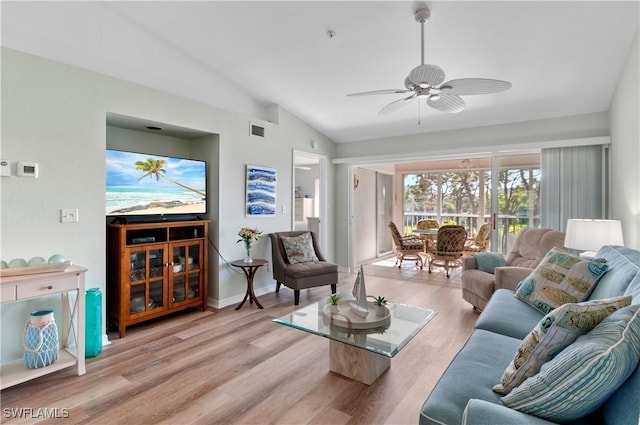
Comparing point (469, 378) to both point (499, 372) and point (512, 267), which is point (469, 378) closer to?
point (499, 372)

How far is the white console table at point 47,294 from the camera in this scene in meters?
2.12

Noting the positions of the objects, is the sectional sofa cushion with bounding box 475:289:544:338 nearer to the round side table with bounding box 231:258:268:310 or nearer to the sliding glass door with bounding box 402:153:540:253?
the sliding glass door with bounding box 402:153:540:253

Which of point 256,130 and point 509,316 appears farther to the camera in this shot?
point 256,130

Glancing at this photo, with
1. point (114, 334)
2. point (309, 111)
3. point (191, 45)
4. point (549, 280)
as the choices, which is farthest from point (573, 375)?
point (309, 111)

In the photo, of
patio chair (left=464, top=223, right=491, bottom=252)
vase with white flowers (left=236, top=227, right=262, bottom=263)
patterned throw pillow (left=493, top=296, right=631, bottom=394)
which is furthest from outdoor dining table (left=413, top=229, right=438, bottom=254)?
patterned throw pillow (left=493, top=296, right=631, bottom=394)

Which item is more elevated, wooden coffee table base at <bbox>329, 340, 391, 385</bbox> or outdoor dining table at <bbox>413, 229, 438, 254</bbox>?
outdoor dining table at <bbox>413, 229, 438, 254</bbox>

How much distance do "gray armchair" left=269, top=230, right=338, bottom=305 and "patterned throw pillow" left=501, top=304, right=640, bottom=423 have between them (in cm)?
309

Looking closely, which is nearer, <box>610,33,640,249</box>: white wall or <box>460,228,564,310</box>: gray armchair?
<box>610,33,640,249</box>: white wall

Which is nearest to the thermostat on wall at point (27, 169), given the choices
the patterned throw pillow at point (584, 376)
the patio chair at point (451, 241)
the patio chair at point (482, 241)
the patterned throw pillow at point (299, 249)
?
the patterned throw pillow at point (299, 249)

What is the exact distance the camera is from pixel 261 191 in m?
4.45

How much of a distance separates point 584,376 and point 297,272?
328cm

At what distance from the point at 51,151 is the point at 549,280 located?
406 cm

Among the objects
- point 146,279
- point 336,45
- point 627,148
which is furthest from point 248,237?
point 627,148

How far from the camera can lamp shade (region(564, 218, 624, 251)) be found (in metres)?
2.74
